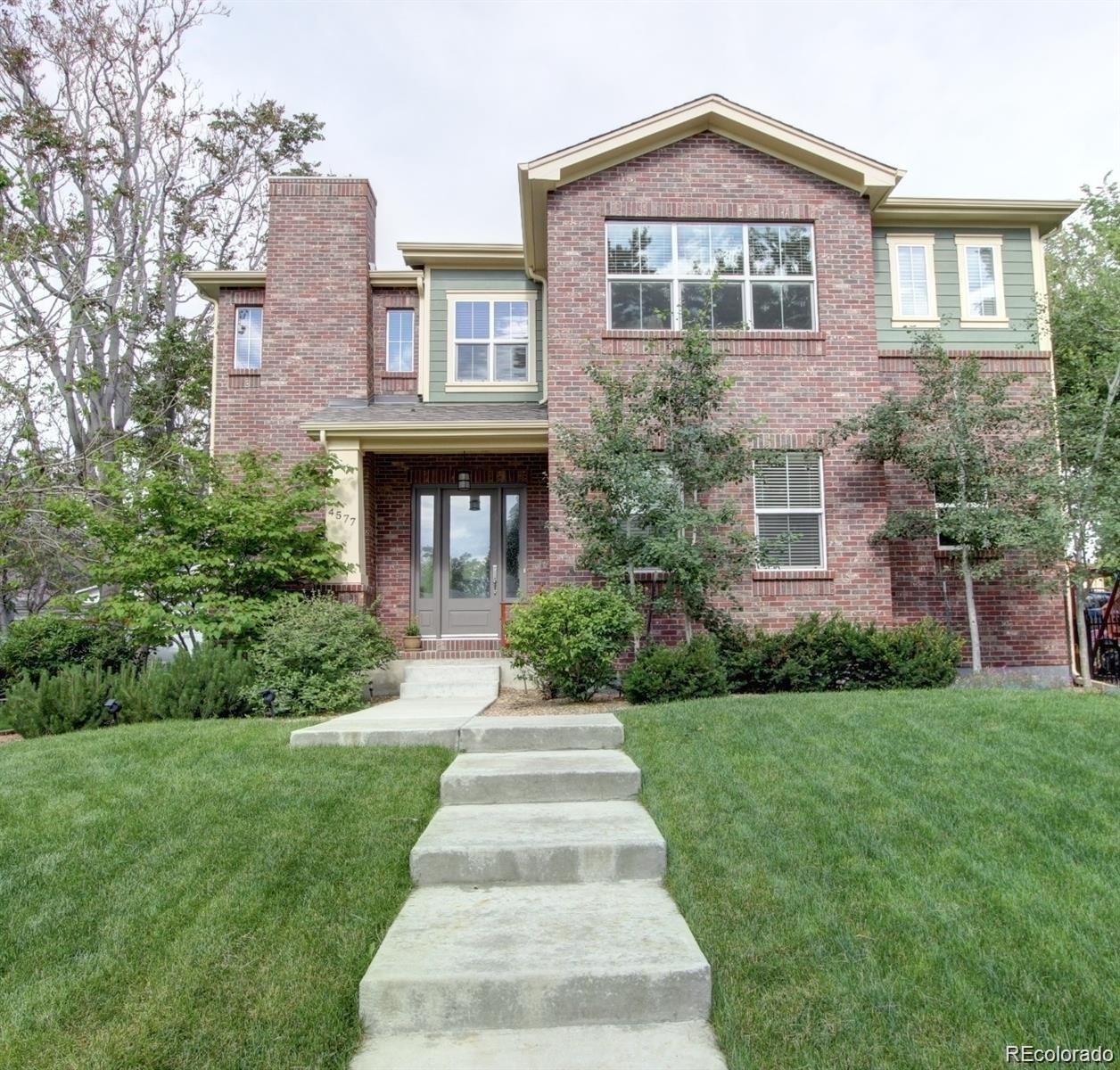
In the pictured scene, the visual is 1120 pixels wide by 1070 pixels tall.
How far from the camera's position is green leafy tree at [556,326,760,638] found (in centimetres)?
947

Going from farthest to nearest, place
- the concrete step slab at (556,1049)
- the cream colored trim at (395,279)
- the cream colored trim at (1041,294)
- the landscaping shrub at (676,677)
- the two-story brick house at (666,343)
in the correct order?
the cream colored trim at (395,279) < the cream colored trim at (1041,294) < the two-story brick house at (666,343) < the landscaping shrub at (676,677) < the concrete step slab at (556,1049)

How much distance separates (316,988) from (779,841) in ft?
7.74

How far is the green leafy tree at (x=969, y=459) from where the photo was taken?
33.0 ft

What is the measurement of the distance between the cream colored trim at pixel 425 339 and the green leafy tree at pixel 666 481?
4.12m

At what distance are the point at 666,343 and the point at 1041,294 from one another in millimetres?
5579

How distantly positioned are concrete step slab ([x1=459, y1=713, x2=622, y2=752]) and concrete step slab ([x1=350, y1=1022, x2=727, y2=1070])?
317 centimetres

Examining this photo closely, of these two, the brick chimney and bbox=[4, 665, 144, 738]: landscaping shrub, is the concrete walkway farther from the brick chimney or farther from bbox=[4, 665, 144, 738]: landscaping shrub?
the brick chimney

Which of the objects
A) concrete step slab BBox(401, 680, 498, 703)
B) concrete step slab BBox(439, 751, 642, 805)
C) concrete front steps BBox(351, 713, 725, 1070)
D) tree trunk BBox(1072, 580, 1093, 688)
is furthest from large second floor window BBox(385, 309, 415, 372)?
concrete front steps BBox(351, 713, 725, 1070)

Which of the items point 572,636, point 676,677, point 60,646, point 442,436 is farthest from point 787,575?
point 60,646

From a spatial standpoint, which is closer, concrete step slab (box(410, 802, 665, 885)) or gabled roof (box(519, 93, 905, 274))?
concrete step slab (box(410, 802, 665, 885))

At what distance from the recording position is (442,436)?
37.7ft

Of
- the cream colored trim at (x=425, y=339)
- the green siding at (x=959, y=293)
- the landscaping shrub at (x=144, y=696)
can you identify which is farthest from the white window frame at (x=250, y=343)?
the green siding at (x=959, y=293)

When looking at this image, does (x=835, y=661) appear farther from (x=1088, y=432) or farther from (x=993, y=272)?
(x=993, y=272)

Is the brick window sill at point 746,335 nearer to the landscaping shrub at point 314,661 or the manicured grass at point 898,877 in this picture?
the landscaping shrub at point 314,661
